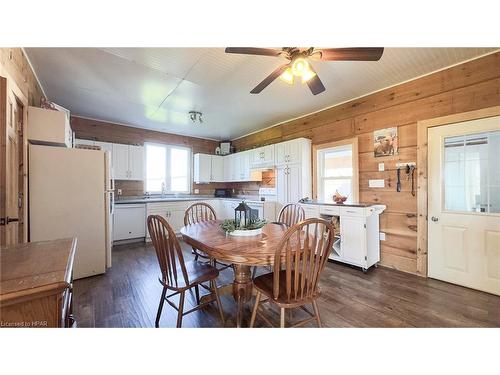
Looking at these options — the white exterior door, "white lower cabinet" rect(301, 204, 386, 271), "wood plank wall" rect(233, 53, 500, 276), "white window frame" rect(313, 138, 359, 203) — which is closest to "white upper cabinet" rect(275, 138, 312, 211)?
"white window frame" rect(313, 138, 359, 203)

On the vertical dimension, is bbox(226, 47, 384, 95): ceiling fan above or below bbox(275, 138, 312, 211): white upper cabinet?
above

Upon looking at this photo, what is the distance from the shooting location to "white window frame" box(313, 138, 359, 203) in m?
3.29

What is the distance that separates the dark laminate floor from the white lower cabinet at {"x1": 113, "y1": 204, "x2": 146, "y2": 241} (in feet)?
4.63

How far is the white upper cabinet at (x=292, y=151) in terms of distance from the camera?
12.4 feet

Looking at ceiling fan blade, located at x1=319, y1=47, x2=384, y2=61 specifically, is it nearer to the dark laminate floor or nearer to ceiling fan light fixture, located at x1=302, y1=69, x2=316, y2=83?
ceiling fan light fixture, located at x1=302, y1=69, x2=316, y2=83

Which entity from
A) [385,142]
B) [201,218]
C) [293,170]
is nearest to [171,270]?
[201,218]

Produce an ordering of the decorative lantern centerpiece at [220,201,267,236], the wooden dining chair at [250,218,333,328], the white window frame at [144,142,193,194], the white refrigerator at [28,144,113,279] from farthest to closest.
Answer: the white window frame at [144,142,193,194]
the white refrigerator at [28,144,113,279]
the decorative lantern centerpiece at [220,201,267,236]
the wooden dining chair at [250,218,333,328]

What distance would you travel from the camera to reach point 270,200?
441 cm

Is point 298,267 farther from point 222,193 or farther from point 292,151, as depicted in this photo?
point 222,193

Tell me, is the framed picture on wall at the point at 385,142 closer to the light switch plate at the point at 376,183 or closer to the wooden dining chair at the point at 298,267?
the light switch plate at the point at 376,183
